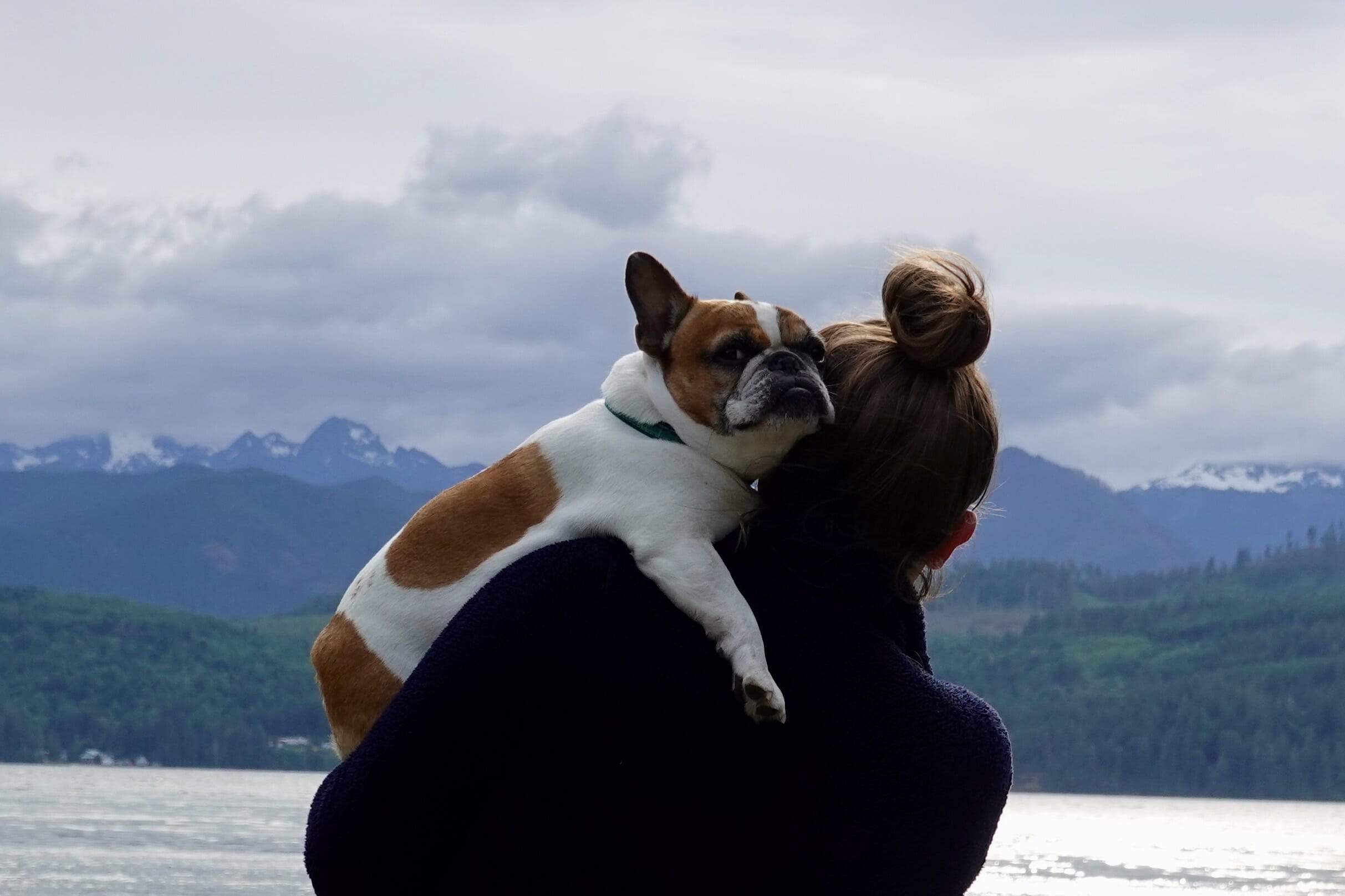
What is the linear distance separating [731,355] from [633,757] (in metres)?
1.61

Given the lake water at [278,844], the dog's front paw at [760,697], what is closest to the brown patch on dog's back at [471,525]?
the dog's front paw at [760,697]

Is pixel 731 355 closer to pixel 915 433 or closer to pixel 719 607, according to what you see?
pixel 915 433

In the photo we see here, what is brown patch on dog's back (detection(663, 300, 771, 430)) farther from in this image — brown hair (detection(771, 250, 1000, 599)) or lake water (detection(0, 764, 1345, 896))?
lake water (detection(0, 764, 1345, 896))

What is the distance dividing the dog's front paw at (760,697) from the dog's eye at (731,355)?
1468 millimetres

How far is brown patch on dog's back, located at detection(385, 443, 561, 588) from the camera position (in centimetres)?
420

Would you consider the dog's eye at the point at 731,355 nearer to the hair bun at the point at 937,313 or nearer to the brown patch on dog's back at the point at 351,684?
the hair bun at the point at 937,313

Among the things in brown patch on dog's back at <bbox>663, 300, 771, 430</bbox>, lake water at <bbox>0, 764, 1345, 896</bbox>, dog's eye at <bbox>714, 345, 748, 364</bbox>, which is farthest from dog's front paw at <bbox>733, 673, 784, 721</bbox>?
lake water at <bbox>0, 764, 1345, 896</bbox>

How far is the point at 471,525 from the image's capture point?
13.9ft

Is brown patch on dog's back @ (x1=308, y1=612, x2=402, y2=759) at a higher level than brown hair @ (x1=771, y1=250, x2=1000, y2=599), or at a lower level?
lower

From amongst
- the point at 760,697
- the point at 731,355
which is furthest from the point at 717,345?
the point at 760,697

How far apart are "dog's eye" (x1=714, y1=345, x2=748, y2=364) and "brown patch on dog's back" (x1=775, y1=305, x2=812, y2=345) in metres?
0.12

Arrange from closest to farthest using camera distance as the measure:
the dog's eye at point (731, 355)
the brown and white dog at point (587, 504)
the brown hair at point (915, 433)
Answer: the brown hair at point (915, 433) → the brown and white dog at point (587, 504) → the dog's eye at point (731, 355)

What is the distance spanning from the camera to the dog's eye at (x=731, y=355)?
4750 mm

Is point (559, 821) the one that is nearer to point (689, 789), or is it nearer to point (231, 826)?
point (689, 789)
